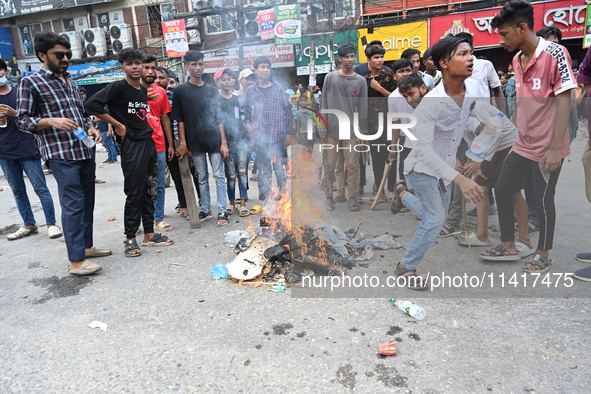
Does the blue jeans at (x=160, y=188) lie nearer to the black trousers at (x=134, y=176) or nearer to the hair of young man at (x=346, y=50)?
the black trousers at (x=134, y=176)

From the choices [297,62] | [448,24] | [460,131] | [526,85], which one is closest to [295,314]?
[460,131]

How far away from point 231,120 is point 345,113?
1688 mm

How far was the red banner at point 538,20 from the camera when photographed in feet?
49.8

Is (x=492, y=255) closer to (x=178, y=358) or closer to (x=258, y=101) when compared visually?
(x=178, y=358)

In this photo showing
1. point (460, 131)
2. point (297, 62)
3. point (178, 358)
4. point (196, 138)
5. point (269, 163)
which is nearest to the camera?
point (178, 358)

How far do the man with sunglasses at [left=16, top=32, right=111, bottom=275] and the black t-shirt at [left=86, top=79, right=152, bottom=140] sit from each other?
0.28 m

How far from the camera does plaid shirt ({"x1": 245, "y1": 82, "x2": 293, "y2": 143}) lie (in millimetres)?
5582

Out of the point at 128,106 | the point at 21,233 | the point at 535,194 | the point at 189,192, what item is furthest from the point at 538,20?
the point at 21,233

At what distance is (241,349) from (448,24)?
714 inches

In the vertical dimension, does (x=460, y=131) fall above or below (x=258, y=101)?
below

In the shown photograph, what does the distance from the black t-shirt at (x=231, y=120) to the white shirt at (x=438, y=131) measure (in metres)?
3.02

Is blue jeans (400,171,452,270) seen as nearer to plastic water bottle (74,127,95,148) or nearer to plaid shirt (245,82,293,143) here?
plaid shirt (245,82,293,143)

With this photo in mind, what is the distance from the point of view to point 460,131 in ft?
11.1

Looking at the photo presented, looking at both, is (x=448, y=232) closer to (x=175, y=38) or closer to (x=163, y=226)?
(x=163, y=226)
